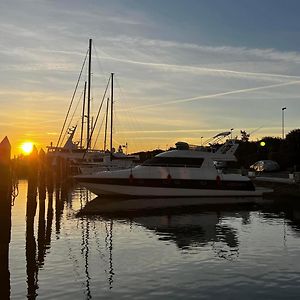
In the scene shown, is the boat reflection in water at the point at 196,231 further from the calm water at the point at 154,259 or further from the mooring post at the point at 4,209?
the mooring post at the point at 4,209

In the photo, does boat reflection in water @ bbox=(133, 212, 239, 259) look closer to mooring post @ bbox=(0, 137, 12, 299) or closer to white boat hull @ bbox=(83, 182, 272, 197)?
mooring post @ bbox=(0, 137, 12, 299)

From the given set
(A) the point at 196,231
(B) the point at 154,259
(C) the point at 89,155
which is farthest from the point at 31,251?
(C) the point at 89,155

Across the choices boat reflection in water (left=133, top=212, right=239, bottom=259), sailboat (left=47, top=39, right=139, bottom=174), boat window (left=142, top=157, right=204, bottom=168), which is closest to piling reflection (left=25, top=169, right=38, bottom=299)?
boat reflection in water (left=133, top=212, right=239, bottom=259)

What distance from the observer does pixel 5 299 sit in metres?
11.0

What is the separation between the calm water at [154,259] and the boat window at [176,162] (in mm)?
11398

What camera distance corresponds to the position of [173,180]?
35562 millimetres

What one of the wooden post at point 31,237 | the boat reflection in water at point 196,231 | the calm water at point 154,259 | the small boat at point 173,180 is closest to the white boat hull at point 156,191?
the small boat at point 173,180

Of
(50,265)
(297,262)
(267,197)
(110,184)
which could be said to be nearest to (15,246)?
(50,265)

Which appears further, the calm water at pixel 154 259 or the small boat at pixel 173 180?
the small boat at pixel 173 180

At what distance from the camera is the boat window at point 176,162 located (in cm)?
3556

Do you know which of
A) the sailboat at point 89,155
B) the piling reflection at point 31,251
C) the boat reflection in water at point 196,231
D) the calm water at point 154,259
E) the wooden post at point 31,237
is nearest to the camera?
the calm water at point 154,259

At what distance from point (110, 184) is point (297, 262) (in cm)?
2133

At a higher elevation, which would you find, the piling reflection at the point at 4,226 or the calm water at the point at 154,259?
the piling reflection at the point at 4,226

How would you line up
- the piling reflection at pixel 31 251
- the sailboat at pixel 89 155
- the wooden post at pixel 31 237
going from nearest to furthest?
the piling reflection at pixel 31 251 < the wooden post at pixel 31 237 < the sailboat at pixel 89 155
